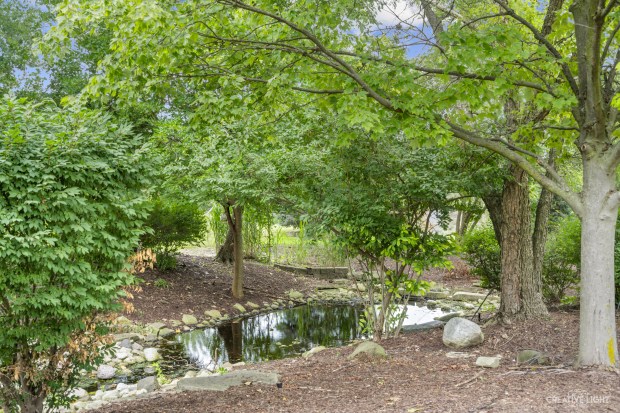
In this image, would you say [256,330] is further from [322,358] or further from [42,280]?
[42,280]

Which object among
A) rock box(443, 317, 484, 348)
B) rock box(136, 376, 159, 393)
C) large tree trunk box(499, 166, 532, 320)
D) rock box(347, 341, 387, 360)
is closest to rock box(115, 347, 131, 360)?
rock box(136, 376, 159, 393)

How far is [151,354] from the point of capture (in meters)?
8.21

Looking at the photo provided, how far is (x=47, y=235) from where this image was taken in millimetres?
3846

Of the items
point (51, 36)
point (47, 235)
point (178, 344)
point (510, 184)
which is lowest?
point (178, 344)

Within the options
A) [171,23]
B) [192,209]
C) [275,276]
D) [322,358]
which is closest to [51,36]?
[171,23]

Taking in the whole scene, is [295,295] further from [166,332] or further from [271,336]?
[166,332]

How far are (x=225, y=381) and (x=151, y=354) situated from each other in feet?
11.1

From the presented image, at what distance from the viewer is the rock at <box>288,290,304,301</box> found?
519 inches

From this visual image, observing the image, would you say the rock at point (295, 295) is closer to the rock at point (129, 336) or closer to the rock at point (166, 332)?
the rock at point (166, 332)

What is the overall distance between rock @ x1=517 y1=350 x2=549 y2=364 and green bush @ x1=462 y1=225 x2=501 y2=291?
315cm

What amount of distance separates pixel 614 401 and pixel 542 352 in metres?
2.10

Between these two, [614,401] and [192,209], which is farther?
[192,209]

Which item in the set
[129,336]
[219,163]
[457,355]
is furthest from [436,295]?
[129,336]

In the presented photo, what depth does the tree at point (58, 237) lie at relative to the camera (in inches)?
148
